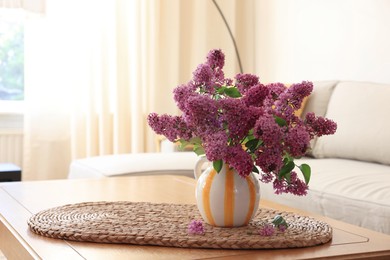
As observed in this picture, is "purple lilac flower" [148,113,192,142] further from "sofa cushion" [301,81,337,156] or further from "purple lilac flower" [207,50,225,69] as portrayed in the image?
"sofa cushion" [301,81,337,156]

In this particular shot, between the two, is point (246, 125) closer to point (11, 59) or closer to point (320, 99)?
point (320, 99)

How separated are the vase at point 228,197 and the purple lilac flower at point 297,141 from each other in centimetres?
19

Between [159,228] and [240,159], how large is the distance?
293 mm

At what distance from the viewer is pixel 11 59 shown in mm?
4590

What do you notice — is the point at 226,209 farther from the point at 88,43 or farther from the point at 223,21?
the point at 223,21

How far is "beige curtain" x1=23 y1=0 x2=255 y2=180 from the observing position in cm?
442

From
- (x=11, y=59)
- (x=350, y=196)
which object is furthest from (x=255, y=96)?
(x=11, y=59)

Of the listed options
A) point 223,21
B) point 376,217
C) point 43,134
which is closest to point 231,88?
point 376,217

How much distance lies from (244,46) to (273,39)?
366 millimetres

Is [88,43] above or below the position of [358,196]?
above

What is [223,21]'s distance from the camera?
4.94 meters

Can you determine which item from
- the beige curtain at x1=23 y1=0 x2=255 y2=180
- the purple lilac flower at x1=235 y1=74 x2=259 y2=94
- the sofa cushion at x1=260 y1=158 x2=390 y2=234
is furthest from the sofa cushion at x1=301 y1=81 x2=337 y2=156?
the purple lilac flower at x1=235 y1=74 x2=259 y2=94

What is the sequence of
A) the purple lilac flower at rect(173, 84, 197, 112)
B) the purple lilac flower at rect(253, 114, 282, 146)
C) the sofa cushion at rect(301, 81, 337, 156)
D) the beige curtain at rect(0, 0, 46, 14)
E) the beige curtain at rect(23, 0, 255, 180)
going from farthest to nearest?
the beige curtain at rect(23, 0, 255, 180) < the beige curtain at rect(0, 0, 46, 14) < the sofa cushion at rect(301, 81, 337, 156) < the purple lilac flower at rect(173, 84, 197, 112) < the purple lilac flower at rect(253, 114, 282, 146)

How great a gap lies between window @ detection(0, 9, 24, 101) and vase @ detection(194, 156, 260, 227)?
129 inches
